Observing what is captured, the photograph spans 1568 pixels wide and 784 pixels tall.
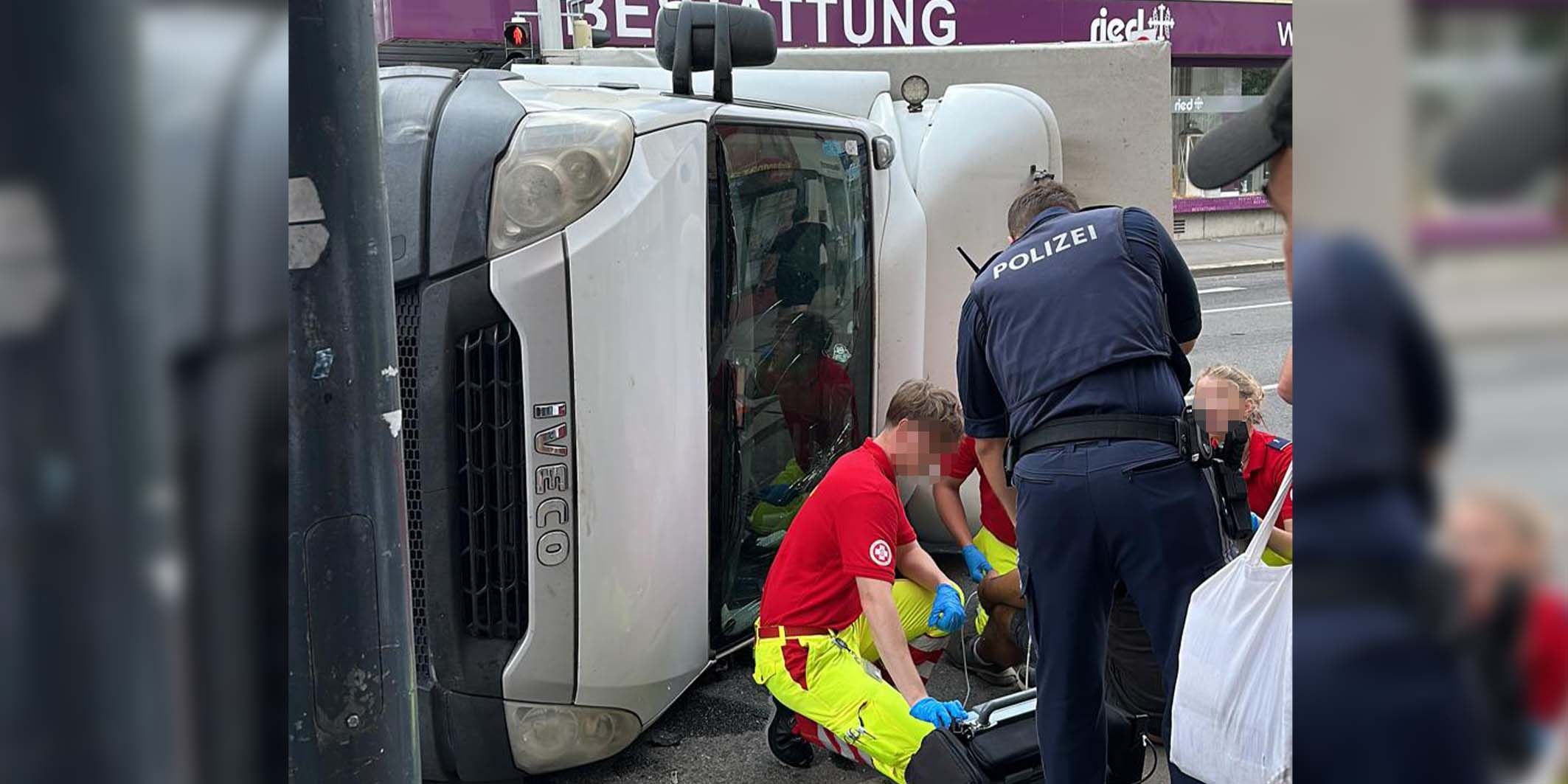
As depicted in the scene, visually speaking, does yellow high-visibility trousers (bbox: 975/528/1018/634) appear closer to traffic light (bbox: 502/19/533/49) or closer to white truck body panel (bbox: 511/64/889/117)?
white truck body panel (bbox: 511/64/889/117)

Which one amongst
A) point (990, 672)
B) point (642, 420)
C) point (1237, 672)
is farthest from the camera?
point (990, 672)

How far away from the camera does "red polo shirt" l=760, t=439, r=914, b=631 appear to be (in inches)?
144

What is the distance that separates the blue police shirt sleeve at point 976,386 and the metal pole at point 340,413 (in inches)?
93.0

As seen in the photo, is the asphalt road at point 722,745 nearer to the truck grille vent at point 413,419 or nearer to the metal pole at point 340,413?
the truck grille vent at point 413,419

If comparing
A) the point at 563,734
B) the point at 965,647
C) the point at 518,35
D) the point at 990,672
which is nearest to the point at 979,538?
the point at 965,647

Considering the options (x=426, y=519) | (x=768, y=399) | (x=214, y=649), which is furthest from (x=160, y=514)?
(x=768, y=399)

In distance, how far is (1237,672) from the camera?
2.05m

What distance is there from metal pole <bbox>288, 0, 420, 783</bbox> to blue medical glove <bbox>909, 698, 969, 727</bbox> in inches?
91.1

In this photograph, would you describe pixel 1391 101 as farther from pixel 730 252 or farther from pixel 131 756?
pixel 730 252

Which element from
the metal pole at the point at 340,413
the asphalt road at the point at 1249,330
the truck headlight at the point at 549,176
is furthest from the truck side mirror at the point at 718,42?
the asphalt road at the point at 1249,330

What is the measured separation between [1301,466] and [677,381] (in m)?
3.06

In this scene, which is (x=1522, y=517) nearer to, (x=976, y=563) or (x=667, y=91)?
(x=667, y=91)

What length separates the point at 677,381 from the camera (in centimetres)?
358

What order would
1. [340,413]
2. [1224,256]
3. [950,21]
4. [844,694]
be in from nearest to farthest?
[340,413]
[844,694]
[950,21]
[1224,256]
